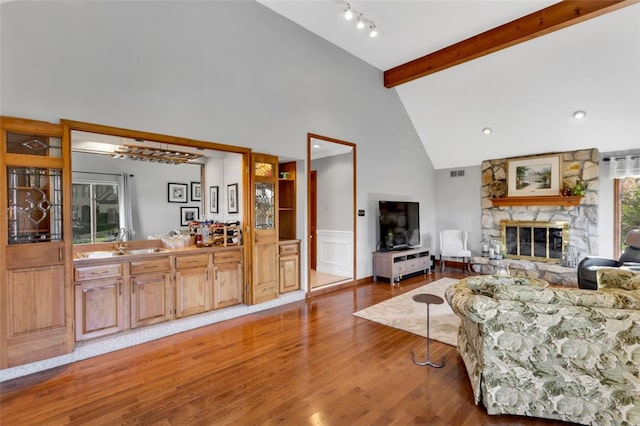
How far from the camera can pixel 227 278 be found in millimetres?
4141

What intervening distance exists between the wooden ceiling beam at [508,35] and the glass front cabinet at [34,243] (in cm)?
540

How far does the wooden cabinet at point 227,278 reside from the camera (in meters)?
4.03

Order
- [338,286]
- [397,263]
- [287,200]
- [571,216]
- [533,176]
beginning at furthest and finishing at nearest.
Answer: [533,176] < [571,216] < [397,263] < [338,286] < [287,200]

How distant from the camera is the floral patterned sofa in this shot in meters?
1.85

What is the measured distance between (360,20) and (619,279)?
4241mm

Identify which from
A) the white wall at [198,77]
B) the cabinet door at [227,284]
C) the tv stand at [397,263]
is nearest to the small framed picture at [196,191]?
the white wall at [198,77]

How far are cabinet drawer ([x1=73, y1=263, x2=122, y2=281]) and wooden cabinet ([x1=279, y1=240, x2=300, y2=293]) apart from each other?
213cm

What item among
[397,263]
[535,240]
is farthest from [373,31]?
[535,240]

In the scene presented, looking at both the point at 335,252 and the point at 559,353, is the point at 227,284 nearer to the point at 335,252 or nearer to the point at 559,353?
the point at 335,252

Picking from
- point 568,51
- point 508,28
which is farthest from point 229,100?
point 568,51

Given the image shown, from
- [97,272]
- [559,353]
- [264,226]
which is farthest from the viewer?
[264,226]

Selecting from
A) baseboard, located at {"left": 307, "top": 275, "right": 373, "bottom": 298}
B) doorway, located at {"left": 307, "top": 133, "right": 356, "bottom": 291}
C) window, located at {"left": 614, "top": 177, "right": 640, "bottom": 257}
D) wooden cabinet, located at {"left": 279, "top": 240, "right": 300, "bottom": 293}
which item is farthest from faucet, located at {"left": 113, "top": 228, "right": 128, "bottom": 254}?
window, located at {"left": 614, "top": 177, "right": 640, "bottom": 257}

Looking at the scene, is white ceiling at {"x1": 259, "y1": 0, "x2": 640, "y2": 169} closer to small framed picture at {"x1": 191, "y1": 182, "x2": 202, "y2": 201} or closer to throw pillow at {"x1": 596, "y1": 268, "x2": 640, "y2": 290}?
small framed picture at {"x1": 191, "y1": 182, "x2": 202, "y2": 201}

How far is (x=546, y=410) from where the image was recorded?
80.3 inches
